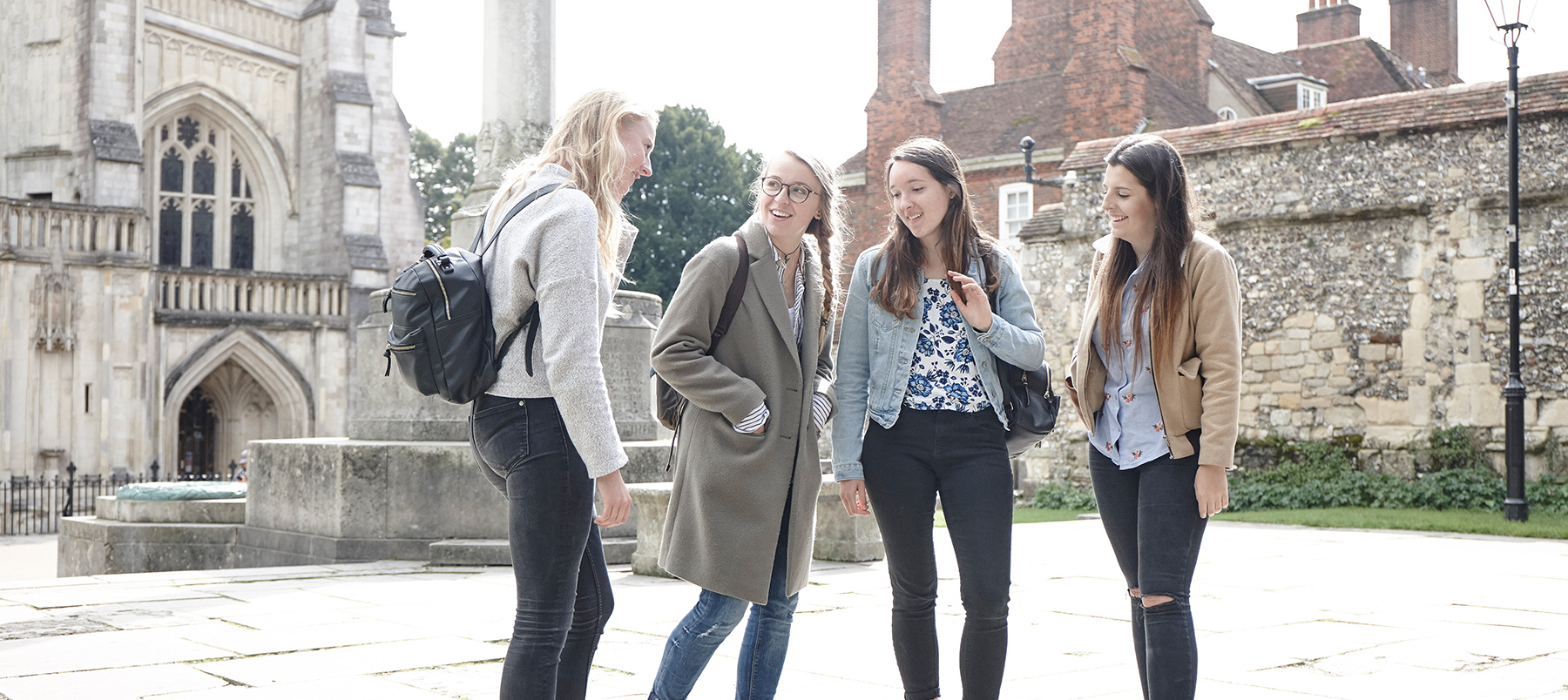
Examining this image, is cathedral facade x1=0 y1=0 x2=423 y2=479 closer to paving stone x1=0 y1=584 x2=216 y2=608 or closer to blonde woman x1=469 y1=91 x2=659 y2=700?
paving stone x1=0 y1=584 x2=216 y2=608

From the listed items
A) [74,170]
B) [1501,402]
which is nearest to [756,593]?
[1501,402]

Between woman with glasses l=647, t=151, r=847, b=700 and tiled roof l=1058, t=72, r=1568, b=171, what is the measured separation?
13064mm

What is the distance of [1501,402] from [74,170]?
24411 mm

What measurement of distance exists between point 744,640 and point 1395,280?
45.2ft

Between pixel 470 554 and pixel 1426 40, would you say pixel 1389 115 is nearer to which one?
pixel 470 554

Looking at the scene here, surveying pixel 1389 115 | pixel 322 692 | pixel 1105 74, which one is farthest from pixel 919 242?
pixel 1105 74

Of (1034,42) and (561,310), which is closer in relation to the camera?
(561,310)

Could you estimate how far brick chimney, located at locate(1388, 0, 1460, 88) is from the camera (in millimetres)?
33969

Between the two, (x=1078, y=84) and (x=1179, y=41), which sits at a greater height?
(x=1179, y=41)

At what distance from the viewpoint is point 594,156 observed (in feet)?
10.4

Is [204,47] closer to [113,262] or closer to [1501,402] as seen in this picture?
[113,262]

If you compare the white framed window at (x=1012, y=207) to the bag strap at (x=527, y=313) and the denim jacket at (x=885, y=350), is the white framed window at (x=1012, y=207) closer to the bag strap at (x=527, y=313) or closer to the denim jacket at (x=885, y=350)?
the denim jacket at (x=885, y=350)

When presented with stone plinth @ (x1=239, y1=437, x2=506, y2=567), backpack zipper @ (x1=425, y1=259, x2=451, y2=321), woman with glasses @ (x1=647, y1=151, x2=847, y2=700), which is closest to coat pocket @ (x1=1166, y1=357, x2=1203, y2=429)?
woman with glasses @ (x1=647, y1=151, x2=847, y2=700)

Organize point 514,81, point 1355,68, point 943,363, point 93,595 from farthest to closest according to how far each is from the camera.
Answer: point 1355,68 < point 514,81 < point 93,595 < point 943,363
